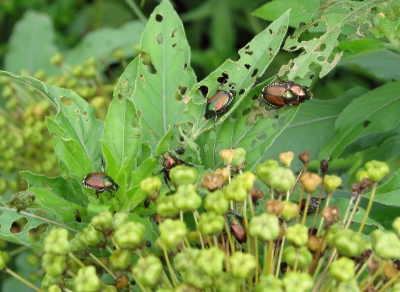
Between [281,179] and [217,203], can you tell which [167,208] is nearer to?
[217,203]

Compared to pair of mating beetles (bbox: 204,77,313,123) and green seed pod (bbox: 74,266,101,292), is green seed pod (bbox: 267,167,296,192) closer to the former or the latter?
pair of mating beetles (bbox: 204,77,313,123)

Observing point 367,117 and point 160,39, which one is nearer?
point 160,39

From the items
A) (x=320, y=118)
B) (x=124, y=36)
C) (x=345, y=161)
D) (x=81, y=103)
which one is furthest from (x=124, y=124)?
(x=124, y=36)

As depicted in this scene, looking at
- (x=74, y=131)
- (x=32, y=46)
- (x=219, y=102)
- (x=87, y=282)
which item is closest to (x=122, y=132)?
(x=74, y=131)

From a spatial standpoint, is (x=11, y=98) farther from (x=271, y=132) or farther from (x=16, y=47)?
(x=271, y=132)

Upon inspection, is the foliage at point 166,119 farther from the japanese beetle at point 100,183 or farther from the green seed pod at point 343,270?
the green seed pod at point 343,270

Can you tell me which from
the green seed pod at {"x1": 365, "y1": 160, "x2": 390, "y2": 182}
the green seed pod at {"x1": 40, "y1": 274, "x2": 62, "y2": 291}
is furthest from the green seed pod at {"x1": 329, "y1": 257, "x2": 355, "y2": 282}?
the green seed pod at {"x1": 40, "y1": 274, "x2": 62, "y2": 291}
